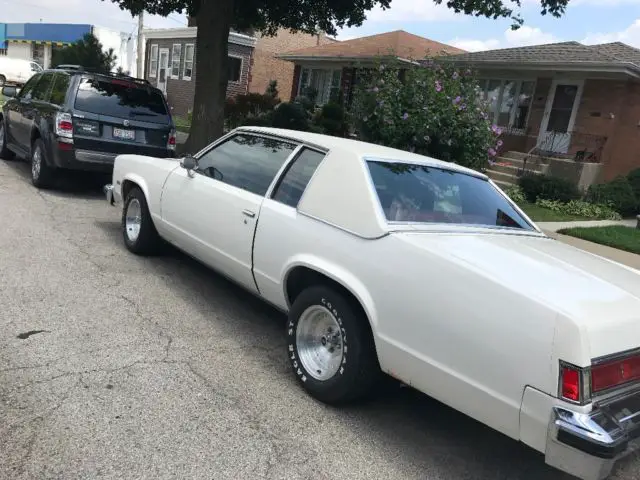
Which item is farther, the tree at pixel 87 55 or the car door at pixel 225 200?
the tree at pixel 87 55

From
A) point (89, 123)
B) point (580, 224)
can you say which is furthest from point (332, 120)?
point (89, 123)

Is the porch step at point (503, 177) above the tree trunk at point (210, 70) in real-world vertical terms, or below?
below

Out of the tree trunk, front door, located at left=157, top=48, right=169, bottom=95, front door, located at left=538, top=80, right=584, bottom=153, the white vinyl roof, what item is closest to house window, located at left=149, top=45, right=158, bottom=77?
front door, located at left=157, top=48, right=169, bottom=95

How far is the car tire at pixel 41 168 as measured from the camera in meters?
8.36

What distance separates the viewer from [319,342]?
11.9 feet

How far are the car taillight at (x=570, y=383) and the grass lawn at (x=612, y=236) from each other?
7.46 m

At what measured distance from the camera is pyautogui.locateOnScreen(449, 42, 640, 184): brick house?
15406 mm

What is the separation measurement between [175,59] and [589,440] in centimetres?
3273

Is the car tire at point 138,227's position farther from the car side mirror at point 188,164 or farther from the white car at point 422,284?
the car side mirror at point 188,164

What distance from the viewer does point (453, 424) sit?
3.52 meters

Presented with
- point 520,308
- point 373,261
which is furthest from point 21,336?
point 520,308

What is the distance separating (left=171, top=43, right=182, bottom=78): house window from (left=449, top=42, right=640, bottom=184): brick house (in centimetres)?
1790

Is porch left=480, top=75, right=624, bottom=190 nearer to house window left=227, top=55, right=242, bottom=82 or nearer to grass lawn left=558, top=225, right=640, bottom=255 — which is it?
grass lawn left=558, top=225, right=640, bottom=255

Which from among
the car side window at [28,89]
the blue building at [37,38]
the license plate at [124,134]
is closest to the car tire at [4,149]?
the car side window at [28,89]
